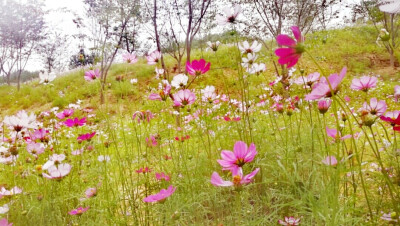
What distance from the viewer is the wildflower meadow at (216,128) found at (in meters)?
0.78

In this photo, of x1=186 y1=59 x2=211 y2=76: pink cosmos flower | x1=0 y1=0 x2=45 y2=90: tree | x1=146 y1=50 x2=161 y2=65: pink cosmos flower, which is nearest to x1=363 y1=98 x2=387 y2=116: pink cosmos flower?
x1=186 y1=59 x2=211 y2=76: pink cosmos flower

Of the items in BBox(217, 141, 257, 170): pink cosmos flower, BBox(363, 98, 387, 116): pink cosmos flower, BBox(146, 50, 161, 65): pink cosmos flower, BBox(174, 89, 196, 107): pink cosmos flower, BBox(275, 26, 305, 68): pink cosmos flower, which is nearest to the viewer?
BBox(275, 26, 305, 68): pink cosmos flower

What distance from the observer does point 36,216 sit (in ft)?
4.09

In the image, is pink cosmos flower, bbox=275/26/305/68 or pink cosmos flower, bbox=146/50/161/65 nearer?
pink cosmos flower, bbox=275/26/305/68

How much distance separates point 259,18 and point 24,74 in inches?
862

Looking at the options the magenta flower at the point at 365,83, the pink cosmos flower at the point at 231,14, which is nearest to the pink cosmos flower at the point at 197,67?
the pink cosmos flower at the point at 231,14

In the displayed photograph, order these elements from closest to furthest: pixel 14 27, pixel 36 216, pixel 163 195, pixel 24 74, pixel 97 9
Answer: pixel 163 195, pixel 36 216, pixel 97 9, pixel 14 27, pixel 24 74

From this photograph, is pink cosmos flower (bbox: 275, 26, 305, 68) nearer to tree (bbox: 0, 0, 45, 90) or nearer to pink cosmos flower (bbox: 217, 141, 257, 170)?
pink cosmos flower (bbox: 217, 141, 257, 170)

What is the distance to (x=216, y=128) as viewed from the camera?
1823 mm

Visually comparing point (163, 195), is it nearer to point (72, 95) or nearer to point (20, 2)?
point (72, 95)

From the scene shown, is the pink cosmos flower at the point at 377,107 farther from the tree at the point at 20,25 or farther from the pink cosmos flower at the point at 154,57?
the tree at the point at 20,25

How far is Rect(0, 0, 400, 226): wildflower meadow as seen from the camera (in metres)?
0.78

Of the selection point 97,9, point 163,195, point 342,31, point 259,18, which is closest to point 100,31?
point 97,9

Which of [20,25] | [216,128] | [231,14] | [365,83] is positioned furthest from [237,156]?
[20,25]
